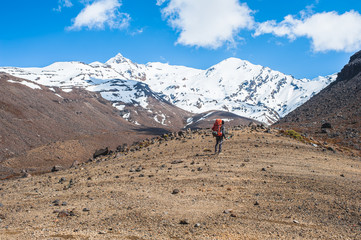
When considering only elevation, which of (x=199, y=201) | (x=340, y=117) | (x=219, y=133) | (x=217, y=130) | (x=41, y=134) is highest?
(x=340, y=117)

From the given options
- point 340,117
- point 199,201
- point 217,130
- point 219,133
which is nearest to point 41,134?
point 217,130

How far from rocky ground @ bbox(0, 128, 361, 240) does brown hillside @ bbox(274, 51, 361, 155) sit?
18433mm

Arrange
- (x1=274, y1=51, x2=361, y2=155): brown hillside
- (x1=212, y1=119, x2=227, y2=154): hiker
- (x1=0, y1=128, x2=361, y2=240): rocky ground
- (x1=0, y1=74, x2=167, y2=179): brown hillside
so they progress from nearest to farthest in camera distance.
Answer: (x1=0, y1=128, x2=361, y2=240): rocky ground, (x1=212, y1=119, x2=227, y2=154): hiker, (x1=274, y1=51, x2=361, y2=155): brown hillside, (x1=0, y1=74, x2=167, y2=179): brown hillside

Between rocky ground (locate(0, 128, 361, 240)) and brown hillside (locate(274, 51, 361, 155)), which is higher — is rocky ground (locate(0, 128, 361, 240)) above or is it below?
below

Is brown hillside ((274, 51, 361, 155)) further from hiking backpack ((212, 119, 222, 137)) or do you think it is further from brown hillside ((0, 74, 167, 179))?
brown hillside ((0, 74, 167, 179))

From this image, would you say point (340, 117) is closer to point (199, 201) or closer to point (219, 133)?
point (219, 133)

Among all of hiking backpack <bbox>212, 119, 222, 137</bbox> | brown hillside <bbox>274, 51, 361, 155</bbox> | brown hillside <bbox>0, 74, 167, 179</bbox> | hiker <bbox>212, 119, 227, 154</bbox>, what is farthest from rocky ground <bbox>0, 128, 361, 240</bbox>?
brown hillside <bbox>0, 74, 167, 179</bbox>

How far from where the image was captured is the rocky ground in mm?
7105

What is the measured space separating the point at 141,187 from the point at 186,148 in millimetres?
8223

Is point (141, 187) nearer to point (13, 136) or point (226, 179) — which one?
point (226, 179)

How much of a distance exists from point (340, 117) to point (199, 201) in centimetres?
4878

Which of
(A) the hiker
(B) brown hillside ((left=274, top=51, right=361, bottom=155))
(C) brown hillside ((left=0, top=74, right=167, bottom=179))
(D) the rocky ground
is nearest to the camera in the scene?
(D) the rocky ground

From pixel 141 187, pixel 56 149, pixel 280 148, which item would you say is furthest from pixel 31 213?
pixel 56 149

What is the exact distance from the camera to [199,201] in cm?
924
